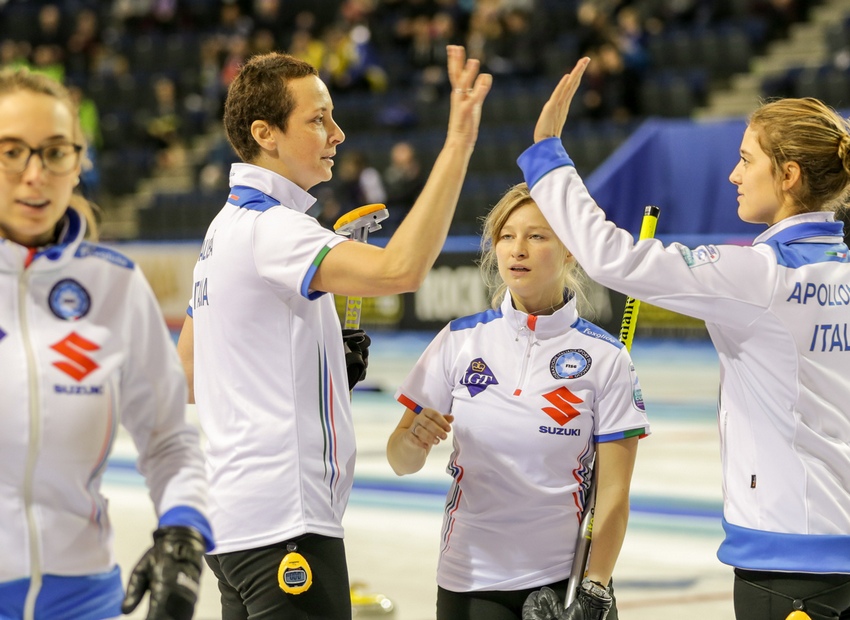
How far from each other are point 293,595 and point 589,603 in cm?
73

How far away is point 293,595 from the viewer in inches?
109

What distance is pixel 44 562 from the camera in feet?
6.99

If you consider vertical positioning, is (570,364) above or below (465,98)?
below

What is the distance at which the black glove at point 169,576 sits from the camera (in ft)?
7.07


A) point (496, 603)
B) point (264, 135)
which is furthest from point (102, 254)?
point (496, 603)

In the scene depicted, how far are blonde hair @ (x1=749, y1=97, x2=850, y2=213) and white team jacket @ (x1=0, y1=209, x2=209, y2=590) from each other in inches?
58.6

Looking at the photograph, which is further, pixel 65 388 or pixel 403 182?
pixel 403 182

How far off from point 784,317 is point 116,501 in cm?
565

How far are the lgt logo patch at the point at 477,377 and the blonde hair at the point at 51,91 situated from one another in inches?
48.5

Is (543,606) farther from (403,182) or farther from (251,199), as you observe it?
(403,182)

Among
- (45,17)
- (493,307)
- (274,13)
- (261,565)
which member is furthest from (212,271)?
(45,17)

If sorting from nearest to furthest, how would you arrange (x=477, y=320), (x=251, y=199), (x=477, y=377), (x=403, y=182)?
(x=251, y=199), (x=477, y=377), (x=477, y=320), (x=403, y=182)

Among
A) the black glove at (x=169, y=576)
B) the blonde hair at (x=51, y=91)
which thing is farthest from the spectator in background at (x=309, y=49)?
the black glove at (x=169, y=576)

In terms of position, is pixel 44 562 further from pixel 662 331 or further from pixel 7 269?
pixel 662 331
